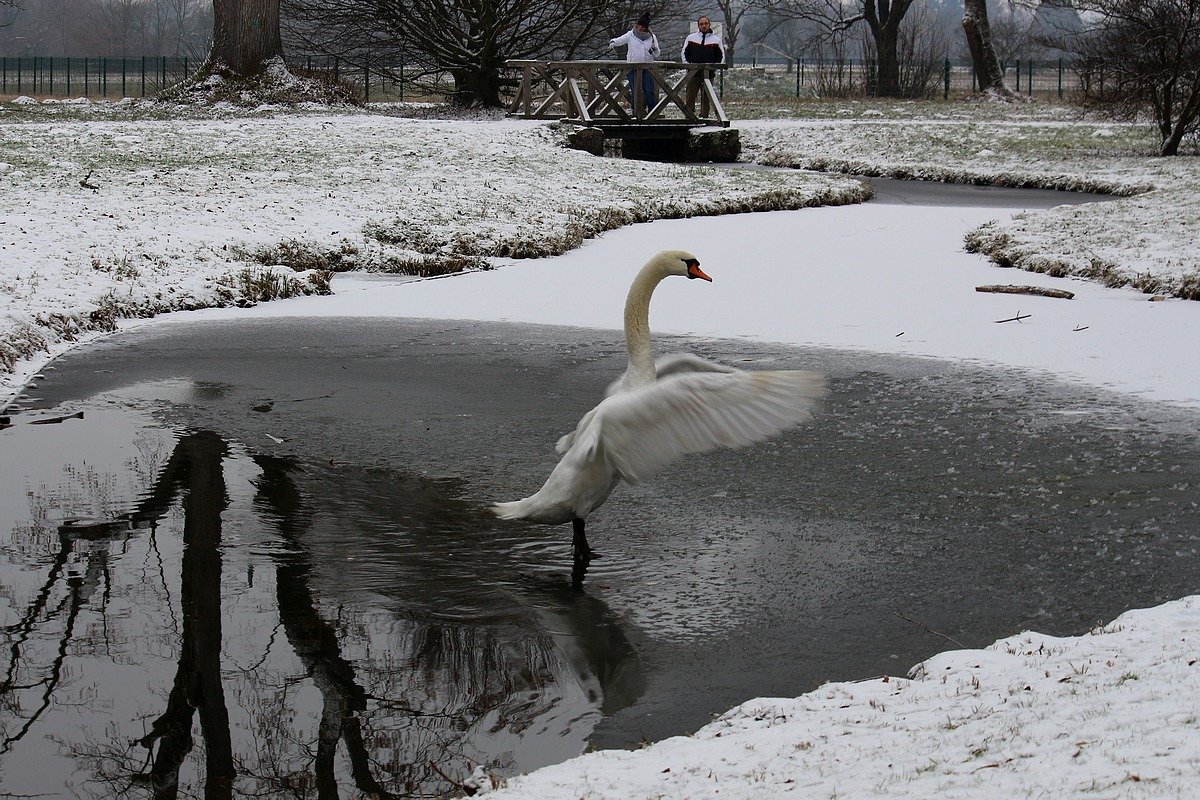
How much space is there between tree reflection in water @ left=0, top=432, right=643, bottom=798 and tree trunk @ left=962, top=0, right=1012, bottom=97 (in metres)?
41.8

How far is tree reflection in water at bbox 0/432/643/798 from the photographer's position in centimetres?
359

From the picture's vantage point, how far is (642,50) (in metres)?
27.6

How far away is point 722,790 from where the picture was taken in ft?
10.4

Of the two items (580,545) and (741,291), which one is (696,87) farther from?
(580,545)

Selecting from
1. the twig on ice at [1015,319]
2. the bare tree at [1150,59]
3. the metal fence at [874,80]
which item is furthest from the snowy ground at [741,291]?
the metal fence at [874,80]

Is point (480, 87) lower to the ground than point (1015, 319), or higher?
higher

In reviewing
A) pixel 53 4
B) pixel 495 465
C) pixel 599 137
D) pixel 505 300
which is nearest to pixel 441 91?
pixel 599 137

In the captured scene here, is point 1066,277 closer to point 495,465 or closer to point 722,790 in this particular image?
point 495,465

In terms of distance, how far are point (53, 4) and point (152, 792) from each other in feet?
399

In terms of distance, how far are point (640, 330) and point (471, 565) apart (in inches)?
46.6

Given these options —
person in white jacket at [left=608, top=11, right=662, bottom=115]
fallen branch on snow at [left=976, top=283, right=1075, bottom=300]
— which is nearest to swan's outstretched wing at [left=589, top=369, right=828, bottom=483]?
fallen branch on snow at [left=976, top=283, right=1075, bottom=300]

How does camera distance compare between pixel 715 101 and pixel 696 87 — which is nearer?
pixel 715 101

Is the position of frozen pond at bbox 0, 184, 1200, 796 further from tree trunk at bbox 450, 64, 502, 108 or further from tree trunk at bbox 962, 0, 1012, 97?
tree trunk at bbox 962, 0, 1012, 97

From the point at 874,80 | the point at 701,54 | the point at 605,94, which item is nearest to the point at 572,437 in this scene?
the point at 605,94
